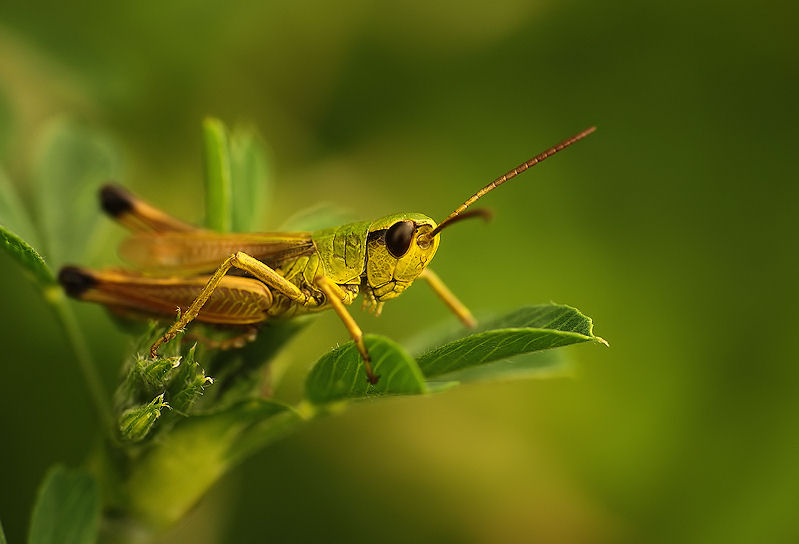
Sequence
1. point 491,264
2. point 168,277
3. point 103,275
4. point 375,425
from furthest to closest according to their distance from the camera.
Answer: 1. point 491,264
2. point 375,425
3. point 168,277
4. point 103,275

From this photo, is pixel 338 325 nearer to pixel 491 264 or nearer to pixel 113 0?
pixel 491 264

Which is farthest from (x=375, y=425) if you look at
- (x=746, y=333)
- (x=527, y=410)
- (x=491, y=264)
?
(x=746, y=333)

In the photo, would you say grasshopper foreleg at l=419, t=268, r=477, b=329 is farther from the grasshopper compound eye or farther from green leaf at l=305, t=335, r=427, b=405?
green leaf at l=305, t=335, r=427, b=405

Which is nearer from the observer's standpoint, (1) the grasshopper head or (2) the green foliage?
(2) the green foliage

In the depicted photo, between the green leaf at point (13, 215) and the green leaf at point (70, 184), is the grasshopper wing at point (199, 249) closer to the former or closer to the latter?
the green leaf at point (70, 184)

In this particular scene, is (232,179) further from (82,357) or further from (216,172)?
(82,357)

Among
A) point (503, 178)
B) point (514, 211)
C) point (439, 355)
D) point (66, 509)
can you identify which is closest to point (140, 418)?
point (66, 509)

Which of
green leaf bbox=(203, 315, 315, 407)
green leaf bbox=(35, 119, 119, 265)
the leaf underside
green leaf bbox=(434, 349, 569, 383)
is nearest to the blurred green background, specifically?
green leaf bbox=(35, 119, 119, 265)
